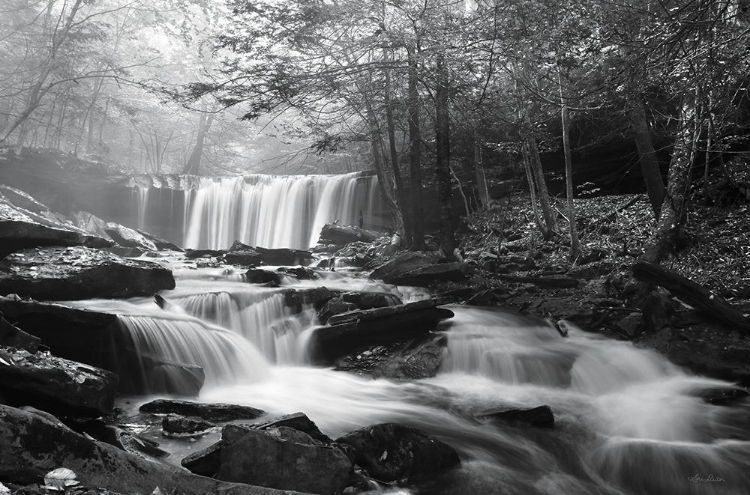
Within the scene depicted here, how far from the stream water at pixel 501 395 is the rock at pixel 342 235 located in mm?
8899

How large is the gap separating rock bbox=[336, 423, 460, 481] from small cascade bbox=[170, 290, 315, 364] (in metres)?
4.27

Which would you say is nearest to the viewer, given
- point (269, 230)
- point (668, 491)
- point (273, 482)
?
point (273, 482)

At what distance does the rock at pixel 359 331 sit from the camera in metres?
8.70

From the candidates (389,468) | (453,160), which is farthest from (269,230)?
(389,468)

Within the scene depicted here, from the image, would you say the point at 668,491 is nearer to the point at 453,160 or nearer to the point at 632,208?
the point at 632,208

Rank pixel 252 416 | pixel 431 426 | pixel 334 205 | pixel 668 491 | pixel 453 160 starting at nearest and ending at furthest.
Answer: pixel 668 491
pixel 252 416
pixel 431 426
pixel 453 160
pixel 334 205

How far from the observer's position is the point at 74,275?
27.5ft

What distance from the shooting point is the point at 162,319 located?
306 inches

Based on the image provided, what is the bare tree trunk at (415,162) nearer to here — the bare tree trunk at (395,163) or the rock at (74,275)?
the bare tree trunk at (395,163)

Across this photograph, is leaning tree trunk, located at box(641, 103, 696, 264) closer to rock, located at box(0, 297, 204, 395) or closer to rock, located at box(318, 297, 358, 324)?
rock, located at box(318, 297, 358, 324)

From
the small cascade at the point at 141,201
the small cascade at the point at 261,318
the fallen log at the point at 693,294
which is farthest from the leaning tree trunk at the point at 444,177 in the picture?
the small cascade at the point at 141,201

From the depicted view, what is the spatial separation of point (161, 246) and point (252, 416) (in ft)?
54.0

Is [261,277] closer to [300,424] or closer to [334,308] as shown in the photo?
[334,308]
